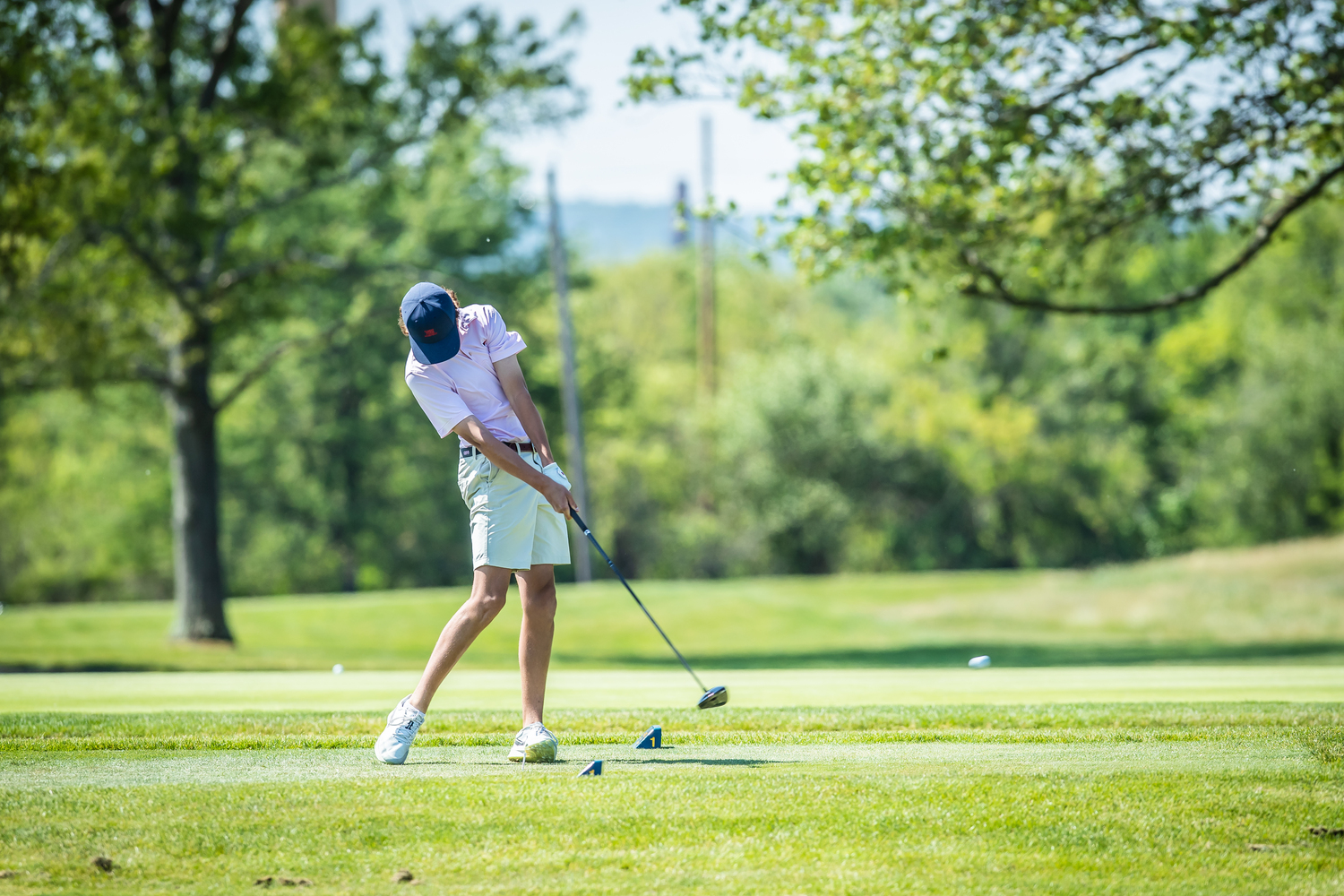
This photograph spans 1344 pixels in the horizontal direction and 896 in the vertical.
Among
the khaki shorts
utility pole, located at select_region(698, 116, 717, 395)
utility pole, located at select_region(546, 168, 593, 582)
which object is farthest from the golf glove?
utility pole, located at select_region(698, 116, 717, 395)

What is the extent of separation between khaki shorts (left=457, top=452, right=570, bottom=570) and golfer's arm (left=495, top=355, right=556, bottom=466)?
0.08 metres

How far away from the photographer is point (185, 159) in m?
18.9

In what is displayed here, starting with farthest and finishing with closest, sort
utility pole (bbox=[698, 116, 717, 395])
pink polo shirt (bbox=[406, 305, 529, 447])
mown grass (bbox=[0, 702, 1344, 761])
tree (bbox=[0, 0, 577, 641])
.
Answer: utility pole (bbox=[698, 116, 717, 395]), tree (bbox=[0, 0, 577, 641]), mown grass (bbox=[0, 702, 1344, 761]), pink polo shirt (bbox=[406, 305, 529, 447])

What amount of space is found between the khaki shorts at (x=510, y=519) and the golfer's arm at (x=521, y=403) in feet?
0.25

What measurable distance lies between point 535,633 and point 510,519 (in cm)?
56

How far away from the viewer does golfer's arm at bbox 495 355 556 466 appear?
231 inches

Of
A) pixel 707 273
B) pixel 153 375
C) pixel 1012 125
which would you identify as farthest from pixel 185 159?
pixel 707 273

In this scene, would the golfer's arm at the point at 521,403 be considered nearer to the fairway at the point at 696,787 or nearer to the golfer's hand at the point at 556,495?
the golfer's hand at the point at 556,495

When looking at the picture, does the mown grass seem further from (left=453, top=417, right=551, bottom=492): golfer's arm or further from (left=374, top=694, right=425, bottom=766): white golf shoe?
(left=453, top=417, right=551, bottom=492): golfer's arm

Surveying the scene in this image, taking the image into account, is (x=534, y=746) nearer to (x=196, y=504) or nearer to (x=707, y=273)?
(x=196, y=504)

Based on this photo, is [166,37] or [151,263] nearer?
[151,263]

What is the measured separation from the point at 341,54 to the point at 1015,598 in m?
18.9

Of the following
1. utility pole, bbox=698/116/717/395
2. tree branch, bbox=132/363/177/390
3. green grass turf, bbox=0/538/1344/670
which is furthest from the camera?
utility pole, bbox=698/116/717/395

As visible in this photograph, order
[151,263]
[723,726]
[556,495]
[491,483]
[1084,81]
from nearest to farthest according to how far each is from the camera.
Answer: [556,495] → [491,483] → [723,726] → [1084,81] → [151,263]
